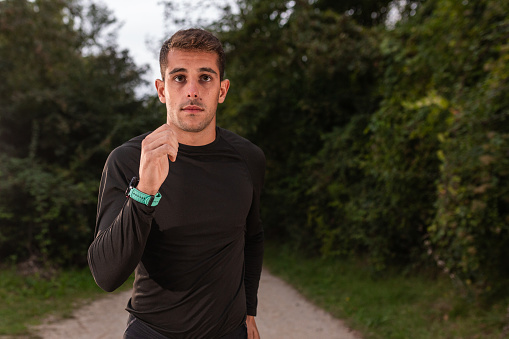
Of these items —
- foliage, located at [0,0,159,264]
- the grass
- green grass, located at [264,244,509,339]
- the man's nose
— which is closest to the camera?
the man's nose

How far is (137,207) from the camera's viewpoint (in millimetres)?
1527

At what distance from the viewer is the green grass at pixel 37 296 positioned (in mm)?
6215

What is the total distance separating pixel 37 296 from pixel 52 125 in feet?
15.3

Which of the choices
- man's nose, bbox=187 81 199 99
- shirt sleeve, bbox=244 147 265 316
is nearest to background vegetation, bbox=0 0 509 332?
shirt sleeve, bbox=244 147 265 316

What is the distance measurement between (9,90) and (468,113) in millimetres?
9805

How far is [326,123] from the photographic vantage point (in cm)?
1205

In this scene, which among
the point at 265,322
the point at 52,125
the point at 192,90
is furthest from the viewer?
the point at 52,125

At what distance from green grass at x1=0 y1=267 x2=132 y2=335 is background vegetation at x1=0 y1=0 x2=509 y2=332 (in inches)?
30.4

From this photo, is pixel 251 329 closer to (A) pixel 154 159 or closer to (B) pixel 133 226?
(B) pixel 133 226

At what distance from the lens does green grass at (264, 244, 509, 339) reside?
5566mm

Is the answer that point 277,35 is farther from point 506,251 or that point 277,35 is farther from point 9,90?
point 506,251

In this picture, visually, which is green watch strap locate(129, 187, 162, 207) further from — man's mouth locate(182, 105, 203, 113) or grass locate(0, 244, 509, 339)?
grass locate(0, 244, 509, 339)

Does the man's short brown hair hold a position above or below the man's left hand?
above

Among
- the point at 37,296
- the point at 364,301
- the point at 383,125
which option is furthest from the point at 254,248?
the point at 37,296
